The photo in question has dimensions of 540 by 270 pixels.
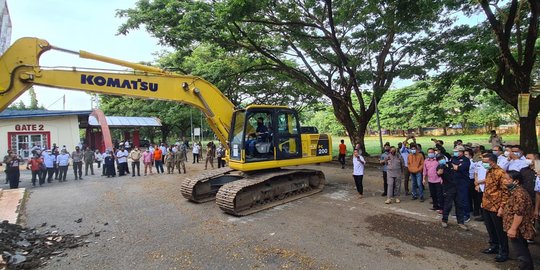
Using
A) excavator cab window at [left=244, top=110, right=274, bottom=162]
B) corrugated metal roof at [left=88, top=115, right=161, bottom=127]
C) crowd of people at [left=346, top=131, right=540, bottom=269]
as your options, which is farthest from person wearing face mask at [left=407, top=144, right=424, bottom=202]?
corrugated metal roof at [left=88, top=115, right=161, bottom=127]

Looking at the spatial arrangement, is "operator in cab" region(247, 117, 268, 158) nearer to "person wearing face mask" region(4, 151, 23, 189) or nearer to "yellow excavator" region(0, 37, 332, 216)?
"yellow excavator" region(0, 37, 332, 216)

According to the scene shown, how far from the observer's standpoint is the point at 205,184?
32.7ft

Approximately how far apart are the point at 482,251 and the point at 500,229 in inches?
24.9

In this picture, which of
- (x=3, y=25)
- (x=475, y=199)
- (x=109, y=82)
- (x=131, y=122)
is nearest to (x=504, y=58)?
(x=475, y=199)

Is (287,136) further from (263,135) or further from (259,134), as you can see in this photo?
(259,134)

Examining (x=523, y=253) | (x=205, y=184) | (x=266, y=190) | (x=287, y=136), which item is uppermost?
(x=287, y=136)

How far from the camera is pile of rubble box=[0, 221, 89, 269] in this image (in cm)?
542

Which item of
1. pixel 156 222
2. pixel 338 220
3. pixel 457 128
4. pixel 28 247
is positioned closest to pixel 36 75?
pixel 28 247

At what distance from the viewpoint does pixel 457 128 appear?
167 feet

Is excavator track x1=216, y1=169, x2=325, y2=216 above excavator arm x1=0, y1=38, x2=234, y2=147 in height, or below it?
below

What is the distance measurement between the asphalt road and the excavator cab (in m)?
1.47

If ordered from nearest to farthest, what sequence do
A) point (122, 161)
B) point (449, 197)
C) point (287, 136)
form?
1. point (449, 197)
2. point (287, 136)
3. point (122, 161)

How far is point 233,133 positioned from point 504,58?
9390 millimetres

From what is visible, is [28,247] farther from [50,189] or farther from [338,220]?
[50,189]
